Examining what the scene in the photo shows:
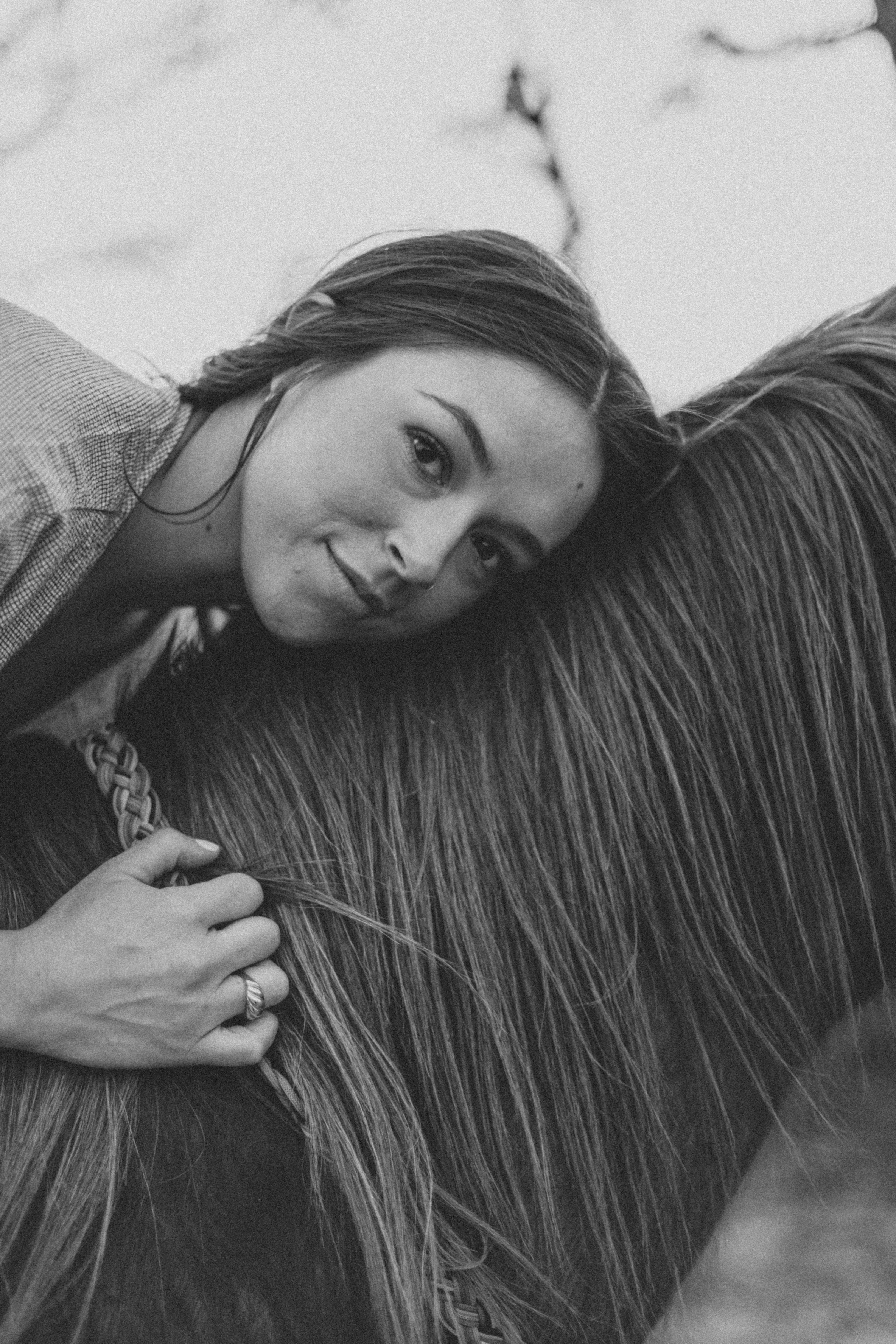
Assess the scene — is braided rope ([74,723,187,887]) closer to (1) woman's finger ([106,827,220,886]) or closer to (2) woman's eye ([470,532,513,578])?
(1) woman's finger ([106,827,220,886])

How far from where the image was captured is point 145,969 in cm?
52

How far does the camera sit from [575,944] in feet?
1.70

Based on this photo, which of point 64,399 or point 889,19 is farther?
point 889,19

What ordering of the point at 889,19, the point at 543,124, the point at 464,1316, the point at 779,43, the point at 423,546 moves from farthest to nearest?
the point at 543,124, the point at 779,43, the point at 889,19, the point at 423,546, the point at 464,1316

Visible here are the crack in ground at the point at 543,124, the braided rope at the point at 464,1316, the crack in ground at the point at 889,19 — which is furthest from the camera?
the crack in ground at the point at 543,124

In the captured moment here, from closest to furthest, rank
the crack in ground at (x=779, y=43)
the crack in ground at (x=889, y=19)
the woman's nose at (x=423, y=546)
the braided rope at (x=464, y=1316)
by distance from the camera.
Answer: the braided rope at (x=464, y=1316) → the woman's nose at (x=423, y=546) → the crack in ground at (x=889, y=19) → the crack in ground at (x=779, y=43)

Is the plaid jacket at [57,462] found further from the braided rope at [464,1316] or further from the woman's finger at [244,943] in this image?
the braided rope at [464,1316]

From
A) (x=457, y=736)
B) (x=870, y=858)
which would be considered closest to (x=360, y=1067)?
(x=457, y=736)

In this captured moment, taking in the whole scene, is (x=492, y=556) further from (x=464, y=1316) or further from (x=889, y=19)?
(x=889, y=19)

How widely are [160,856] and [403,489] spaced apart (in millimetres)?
234

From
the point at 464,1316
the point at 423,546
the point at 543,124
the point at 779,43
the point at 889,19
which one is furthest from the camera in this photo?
the point at 543,124

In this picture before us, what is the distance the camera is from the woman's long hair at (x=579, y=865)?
50 cm

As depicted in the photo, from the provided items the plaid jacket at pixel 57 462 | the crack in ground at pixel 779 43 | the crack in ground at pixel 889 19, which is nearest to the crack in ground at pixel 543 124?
the crack in ground at pixel 779 43

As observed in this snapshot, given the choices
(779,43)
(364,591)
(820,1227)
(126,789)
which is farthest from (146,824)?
(779,43)
